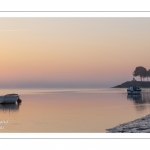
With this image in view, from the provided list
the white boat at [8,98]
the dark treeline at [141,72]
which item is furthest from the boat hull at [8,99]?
the dark treeline at [141,72]

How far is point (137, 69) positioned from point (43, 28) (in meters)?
2.78

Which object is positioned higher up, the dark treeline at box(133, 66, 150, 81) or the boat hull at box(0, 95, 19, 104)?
the boat hull at box(0, 95, 19, 104)

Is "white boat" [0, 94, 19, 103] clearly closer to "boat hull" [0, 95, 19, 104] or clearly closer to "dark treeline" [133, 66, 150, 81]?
"boat hull" [0, 95, 19, 104]

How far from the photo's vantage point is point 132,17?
6.79 meters

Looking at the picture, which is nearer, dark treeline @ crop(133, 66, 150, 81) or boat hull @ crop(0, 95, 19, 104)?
dark treeline @ crop(133, 66, 150, 81)

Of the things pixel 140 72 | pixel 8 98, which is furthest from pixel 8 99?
pixel 140 72

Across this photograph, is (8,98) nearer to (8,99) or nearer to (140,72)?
(8,99)

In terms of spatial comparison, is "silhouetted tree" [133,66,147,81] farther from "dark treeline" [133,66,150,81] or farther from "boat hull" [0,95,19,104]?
"boat hull" [0,95,19,104]

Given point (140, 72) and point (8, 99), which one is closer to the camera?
point (140, 72)

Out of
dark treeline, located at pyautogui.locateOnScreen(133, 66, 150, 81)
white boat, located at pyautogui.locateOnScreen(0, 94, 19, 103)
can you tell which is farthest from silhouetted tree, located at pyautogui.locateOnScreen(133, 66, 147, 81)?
white boat, located at pyautogui.locateOnScreen(0, 94, 19, 103)

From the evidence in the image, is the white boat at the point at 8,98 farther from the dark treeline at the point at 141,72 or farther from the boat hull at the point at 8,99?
the dark treeline at the point at 141,72

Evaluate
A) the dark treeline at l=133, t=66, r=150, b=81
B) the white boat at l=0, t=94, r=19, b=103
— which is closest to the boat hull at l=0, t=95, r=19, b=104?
the white boat at l=0, t=94, r=19, b=103
